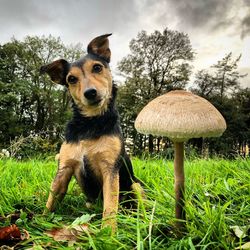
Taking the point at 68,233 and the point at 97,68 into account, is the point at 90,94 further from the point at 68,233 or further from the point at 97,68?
the point at 68,233

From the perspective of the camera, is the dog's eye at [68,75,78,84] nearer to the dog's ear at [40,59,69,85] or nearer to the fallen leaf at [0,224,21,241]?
the dog's ear at [40,59,69,85]

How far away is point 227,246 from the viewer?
8.77 ft

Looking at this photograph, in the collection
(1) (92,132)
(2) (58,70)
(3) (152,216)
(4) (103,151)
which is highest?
(2) (58,70)

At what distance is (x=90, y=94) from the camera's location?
3.63 meters

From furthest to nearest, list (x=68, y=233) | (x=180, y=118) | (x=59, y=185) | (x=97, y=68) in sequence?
(x=59, y=185) < (x=97, y=68) < (x=68, y=233) < (x=180, y=118)

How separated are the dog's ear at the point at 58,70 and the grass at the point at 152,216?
123 centimetres

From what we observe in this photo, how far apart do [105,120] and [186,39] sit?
3388cm

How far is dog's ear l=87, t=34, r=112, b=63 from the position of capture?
4.01 meters

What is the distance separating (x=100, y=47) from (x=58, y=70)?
1.54ft

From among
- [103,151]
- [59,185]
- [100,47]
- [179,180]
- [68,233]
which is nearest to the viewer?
[179,180]

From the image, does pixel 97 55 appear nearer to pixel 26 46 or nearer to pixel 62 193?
pixel 62 193

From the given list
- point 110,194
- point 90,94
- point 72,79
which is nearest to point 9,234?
point 110,194

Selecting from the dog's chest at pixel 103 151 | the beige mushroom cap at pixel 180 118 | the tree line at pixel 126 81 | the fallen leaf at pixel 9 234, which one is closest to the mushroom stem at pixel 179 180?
the beige mushroom cap at pixel 180 118

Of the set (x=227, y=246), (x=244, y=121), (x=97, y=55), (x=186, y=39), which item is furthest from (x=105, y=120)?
(x=244, y=121)
